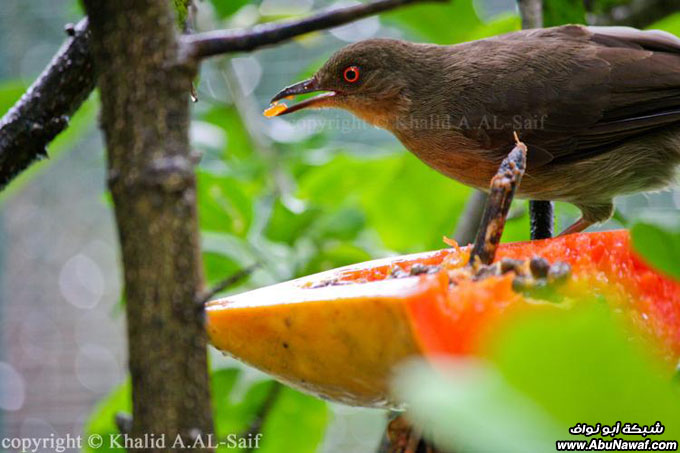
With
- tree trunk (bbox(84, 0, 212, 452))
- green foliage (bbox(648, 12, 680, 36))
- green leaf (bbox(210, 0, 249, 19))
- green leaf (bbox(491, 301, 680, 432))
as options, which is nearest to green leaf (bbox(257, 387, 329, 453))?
green leaf (bbox(210, 0, 249, 19))

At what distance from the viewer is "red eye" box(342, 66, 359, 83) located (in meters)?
2.89

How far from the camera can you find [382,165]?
9.51 ft

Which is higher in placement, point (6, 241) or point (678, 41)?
point (678, 41)

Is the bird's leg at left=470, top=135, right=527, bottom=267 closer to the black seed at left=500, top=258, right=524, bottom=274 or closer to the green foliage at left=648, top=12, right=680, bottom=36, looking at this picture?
the black seed at left=500, top=258, right=524, bottom=274

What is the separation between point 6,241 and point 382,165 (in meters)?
3.98

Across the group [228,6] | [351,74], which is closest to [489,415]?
[351,74]

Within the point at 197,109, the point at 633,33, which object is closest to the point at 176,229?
the point at 633,33

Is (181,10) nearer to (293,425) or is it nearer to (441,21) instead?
(293,425)

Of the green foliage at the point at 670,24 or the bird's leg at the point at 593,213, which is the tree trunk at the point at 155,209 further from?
the green foliage at the point at 670,24

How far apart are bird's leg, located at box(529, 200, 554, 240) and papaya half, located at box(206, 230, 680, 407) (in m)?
0.82

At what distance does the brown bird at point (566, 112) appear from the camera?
261 centimetres

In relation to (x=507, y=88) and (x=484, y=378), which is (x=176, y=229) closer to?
(x=484, y=378)

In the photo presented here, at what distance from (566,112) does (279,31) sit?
78.9 inches

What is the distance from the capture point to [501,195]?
1.07 m
